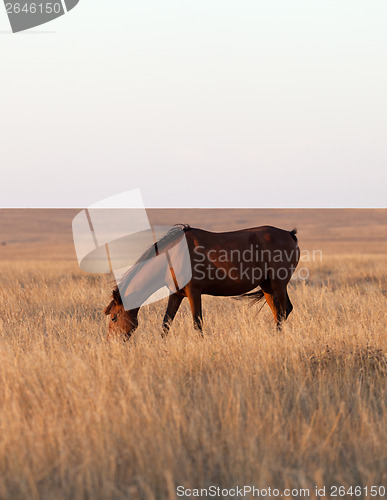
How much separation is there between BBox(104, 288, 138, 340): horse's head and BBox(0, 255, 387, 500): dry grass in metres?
0.80

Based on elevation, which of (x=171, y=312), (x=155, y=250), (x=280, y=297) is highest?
(x=155, y=250)

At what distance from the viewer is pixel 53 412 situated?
4.25 meters

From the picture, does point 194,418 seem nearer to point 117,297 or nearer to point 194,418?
point 194,418

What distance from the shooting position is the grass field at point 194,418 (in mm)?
3213

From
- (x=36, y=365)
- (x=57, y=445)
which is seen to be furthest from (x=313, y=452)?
(x=36, y=365)

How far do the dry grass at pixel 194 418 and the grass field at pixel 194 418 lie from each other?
1cm

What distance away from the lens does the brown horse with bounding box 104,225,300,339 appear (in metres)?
7.48

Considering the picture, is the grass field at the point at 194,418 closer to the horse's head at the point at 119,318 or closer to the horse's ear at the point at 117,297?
the horse's head at the point at 119,318

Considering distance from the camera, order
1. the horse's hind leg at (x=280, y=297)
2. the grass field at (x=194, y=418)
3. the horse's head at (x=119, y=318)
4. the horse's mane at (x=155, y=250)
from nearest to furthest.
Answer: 1. the grass field at (x=194, y=418)
2. the horse's head at (x=119, y=318)
3. the horse's mane at (x=155, y=250)
4. the horse's hind leg at (x=280, y=297)

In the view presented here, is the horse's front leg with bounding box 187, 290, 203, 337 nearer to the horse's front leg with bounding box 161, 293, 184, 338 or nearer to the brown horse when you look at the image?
the brown horse

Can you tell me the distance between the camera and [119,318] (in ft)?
23.9

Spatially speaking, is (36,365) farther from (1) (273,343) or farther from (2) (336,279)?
(2) (336,279)

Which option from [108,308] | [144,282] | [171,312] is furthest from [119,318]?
[171,312]

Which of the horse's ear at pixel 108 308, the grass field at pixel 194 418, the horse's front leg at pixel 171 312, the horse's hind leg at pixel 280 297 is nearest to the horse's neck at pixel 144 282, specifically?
the horse's ear at pixel 108 308
